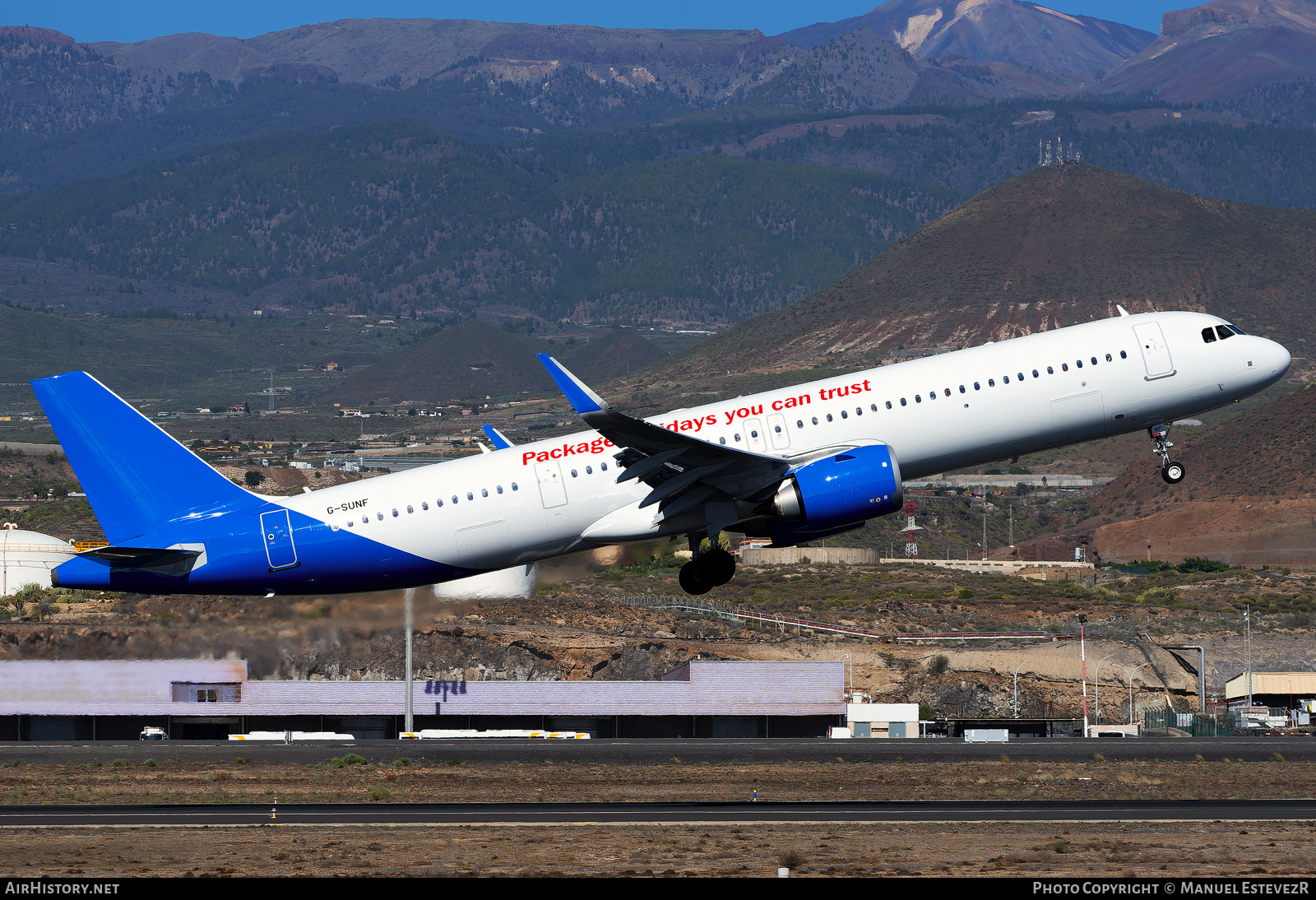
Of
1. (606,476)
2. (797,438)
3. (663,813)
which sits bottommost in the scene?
→ (663,813)

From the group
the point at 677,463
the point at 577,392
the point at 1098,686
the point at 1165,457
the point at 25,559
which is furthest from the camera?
the point at 25,559

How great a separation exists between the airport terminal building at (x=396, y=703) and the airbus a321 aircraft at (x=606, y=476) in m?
48.2

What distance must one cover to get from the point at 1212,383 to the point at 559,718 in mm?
60237

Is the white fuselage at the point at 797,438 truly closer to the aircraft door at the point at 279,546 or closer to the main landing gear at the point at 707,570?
the aircraft door at the point at 279,546

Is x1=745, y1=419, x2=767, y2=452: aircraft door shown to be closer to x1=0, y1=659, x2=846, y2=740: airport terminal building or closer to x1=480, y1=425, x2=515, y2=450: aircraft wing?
x1=480, y1=425, x2=515, y2=450: aircraft wing

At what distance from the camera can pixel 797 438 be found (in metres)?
49.6

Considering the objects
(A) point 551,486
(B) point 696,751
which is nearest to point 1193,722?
(B) point 696,751

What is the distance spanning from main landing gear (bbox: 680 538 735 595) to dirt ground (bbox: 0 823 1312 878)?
766 centimetres

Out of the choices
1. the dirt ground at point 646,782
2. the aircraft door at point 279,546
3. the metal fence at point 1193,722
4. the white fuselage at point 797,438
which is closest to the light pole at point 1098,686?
the metal fence at point 1193,722

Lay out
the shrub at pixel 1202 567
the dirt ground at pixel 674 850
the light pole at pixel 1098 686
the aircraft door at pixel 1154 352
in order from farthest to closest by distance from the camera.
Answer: the shrub at pixel 1202 567
the light pole at pixel 1098 686
the aircraft door at pixel 1154 352
the dirt ground at pixel 674 850

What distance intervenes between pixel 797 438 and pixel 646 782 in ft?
65.4

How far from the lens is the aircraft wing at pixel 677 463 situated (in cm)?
4538

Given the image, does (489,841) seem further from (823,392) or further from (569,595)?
(569,595)

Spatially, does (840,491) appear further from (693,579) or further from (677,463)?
(693,579)
